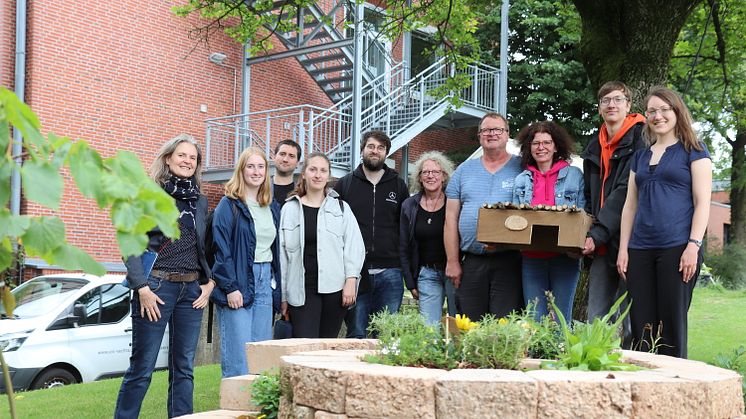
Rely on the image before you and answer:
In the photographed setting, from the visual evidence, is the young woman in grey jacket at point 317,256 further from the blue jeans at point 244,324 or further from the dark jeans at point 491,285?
the dark jeans at point 491,285

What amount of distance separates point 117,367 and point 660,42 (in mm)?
6788

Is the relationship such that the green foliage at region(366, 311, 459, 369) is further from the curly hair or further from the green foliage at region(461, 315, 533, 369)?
the curly hair

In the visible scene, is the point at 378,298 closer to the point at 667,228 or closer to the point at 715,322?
the point at 667,228

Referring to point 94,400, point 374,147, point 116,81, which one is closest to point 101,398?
point 94,400

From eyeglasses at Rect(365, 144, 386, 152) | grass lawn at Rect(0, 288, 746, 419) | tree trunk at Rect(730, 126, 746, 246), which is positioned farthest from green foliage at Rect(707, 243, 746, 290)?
eyeglasses at Rect(365, 144, 386, 152)

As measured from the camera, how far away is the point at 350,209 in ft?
20.9

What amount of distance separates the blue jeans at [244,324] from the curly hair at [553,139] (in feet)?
6.34

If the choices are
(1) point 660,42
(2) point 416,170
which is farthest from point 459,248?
(1) point 660,42

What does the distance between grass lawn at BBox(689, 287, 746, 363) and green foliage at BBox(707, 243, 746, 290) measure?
2410 millimetres

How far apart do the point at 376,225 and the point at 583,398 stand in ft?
11.6

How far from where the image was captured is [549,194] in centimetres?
566

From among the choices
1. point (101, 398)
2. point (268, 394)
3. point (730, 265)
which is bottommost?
point (101, 398)

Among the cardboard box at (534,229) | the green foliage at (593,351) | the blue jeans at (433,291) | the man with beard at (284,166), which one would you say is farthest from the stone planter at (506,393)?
the man with beard at (284,166)

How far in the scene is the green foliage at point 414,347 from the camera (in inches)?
155
